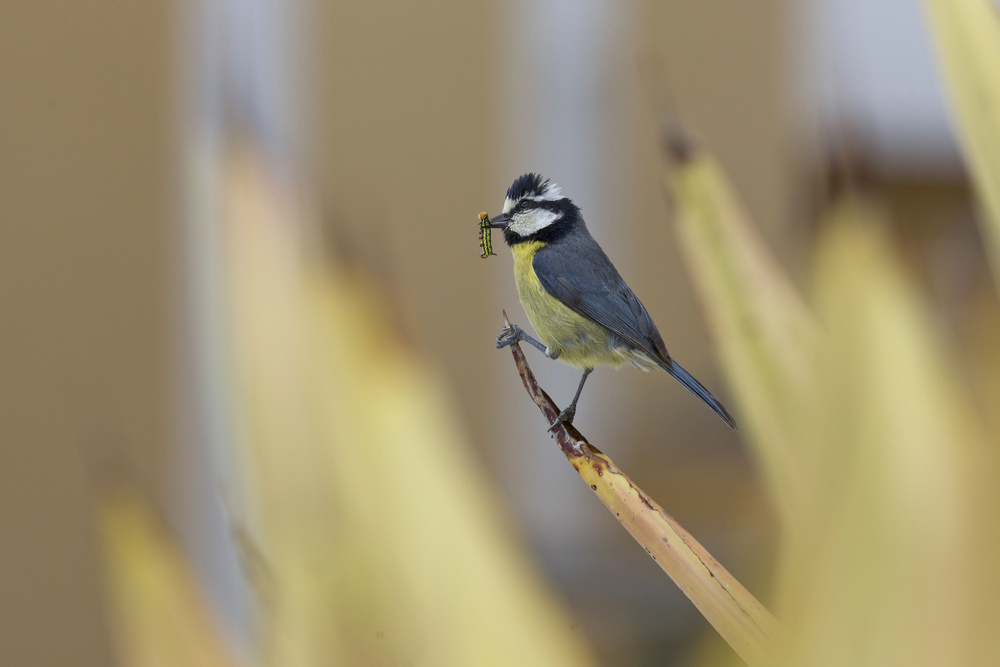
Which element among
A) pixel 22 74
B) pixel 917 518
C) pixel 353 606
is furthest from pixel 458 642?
pixel 22 74

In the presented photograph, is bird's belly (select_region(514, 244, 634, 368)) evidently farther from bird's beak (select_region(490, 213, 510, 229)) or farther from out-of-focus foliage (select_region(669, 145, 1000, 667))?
out-of-focus foliage (select_region(669, 145, 1000, 667))

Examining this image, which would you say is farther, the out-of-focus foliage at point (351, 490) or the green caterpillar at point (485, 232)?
the green caterpillar at point (485, 232)

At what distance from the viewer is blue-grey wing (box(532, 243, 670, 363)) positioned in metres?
0.48

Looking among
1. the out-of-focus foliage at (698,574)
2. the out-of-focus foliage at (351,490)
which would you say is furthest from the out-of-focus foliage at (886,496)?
the out-of-focus foliage at (351,490)

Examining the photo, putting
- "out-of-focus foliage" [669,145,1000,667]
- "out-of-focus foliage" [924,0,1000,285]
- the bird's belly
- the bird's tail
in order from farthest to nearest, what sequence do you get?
the bird's belly → the bird's tail → "out-of-focus foliage" [924,0,1000,285] → "out-of-focus foliage" [669,145,1000,667]

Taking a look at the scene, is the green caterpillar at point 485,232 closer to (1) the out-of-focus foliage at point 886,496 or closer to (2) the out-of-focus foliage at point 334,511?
(2) the out-of-focus foliage at point 334,511

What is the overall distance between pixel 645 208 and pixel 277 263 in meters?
0.82

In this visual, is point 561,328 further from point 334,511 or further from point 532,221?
point 334,511

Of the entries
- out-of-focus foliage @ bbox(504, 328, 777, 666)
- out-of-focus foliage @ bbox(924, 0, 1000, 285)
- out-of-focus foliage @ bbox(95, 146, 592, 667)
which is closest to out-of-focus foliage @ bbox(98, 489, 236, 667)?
out-of-focus foliage @ bbox(95, 146, 592, 667)

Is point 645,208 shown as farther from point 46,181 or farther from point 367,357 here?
point 46,181

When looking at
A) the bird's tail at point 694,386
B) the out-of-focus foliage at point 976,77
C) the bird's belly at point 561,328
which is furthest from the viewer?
the bird's belly at point 561,328

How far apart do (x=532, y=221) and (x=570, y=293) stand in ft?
0.18

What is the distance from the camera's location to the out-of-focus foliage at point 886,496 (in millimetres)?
208

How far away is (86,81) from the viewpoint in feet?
4.92
